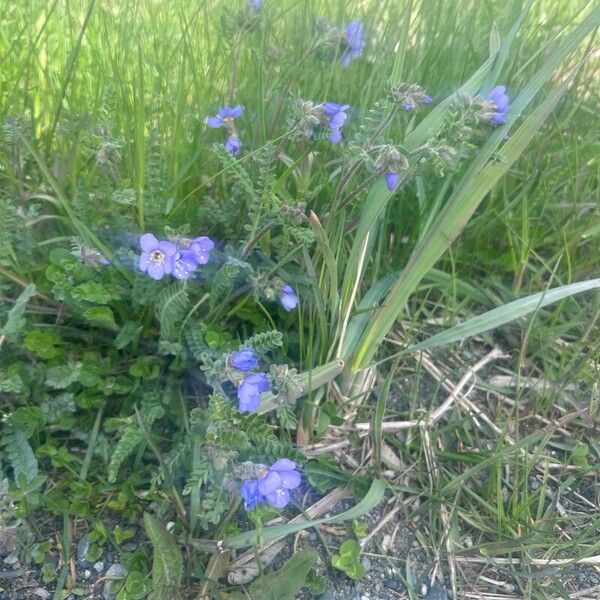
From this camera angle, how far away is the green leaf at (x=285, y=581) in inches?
52.7

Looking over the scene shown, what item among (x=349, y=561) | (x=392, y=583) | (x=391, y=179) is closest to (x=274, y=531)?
(x=349, y=561)

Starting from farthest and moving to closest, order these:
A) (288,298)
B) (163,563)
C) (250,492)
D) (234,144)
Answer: (234,144) < (288,298) < (163,563) < (250,492)

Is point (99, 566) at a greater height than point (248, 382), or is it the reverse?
point (248, 382)

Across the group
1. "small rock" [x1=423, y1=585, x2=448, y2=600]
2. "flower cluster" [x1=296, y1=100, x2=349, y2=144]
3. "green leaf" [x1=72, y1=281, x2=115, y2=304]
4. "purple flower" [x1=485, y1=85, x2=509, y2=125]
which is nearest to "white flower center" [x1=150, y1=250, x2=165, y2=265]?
"green leaf" [x1=72, y1=281, x2=115, y2=304]

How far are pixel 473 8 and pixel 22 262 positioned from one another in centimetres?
144

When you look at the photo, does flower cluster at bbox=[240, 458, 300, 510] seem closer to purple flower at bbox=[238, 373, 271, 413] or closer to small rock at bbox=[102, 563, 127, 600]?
purple flower at bbox=[238, 373, 271, 413]

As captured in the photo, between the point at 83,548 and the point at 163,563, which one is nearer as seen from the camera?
the point at 163,563

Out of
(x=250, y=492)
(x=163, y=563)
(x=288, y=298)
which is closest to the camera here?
(x=250, y=492)

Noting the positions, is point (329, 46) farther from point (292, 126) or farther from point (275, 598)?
point (275, 598)

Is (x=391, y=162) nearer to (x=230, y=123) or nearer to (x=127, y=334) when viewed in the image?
(x=230, y=123)

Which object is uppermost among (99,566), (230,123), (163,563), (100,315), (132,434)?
(230,123)

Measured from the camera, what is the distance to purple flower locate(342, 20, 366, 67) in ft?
6.05

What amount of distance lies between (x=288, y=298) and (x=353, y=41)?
29.4 inches

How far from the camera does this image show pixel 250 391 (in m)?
1.26
